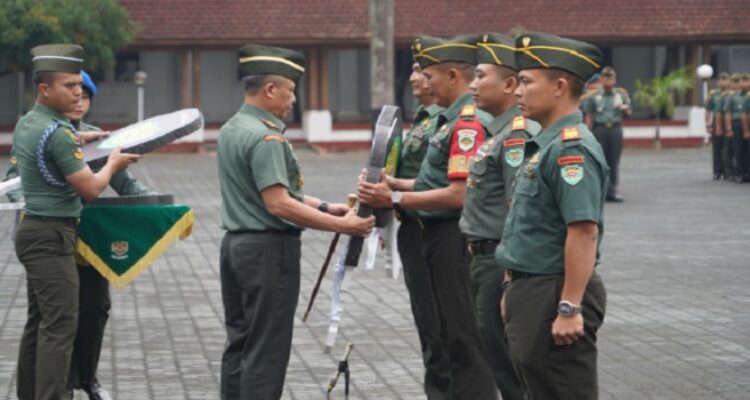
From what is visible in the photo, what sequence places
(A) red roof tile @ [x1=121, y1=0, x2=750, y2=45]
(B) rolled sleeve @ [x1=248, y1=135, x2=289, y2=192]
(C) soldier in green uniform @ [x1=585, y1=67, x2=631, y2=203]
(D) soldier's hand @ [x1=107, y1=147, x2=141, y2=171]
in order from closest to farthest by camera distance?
(B) rolled sleeve @ [x1=248, y1=135, x2=289, y2=192] → (D) soldier's hand @ [x1=107, y1=147, x2=141, y2=171] → (C) soldier in green uniform @ [x1=585, y1=67, x2=631, y2=203] → (A) red roof tile @ [x1=121, y1=0, x2=750, y2=45]

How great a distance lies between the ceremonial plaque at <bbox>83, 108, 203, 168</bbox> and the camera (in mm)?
8102

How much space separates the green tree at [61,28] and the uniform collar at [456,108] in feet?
95.6

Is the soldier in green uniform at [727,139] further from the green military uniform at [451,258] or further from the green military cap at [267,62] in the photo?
the green military cap at [267,62]

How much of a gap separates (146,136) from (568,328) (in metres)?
3.18

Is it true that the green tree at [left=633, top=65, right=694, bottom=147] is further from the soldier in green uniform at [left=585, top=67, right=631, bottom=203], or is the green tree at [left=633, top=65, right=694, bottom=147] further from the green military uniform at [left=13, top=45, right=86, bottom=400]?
the green military uniform at [left=13, top=45, right=86, bottom=400]

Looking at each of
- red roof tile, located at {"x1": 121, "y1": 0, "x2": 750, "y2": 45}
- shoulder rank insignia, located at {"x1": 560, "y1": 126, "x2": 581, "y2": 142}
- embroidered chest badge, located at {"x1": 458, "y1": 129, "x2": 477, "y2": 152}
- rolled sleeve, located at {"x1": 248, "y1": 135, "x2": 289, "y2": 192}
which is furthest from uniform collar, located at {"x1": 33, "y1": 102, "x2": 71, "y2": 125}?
red roof tile, located at {"x1": 121, "y1": 0, "x2": 750, "y2": 45}

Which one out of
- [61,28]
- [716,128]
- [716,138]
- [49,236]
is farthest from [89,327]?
[61,28]

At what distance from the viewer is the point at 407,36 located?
43.3 metres

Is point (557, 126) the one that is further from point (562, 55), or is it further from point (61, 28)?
point (61, 28)

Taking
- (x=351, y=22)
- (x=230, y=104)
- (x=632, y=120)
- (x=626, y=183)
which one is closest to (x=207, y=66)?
(x=230, y=104)

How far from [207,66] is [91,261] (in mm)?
37409

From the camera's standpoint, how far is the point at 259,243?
734 centimetres

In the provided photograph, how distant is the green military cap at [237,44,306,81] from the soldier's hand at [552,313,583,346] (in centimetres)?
216

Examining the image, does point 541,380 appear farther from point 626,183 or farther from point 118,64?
point 118,64
